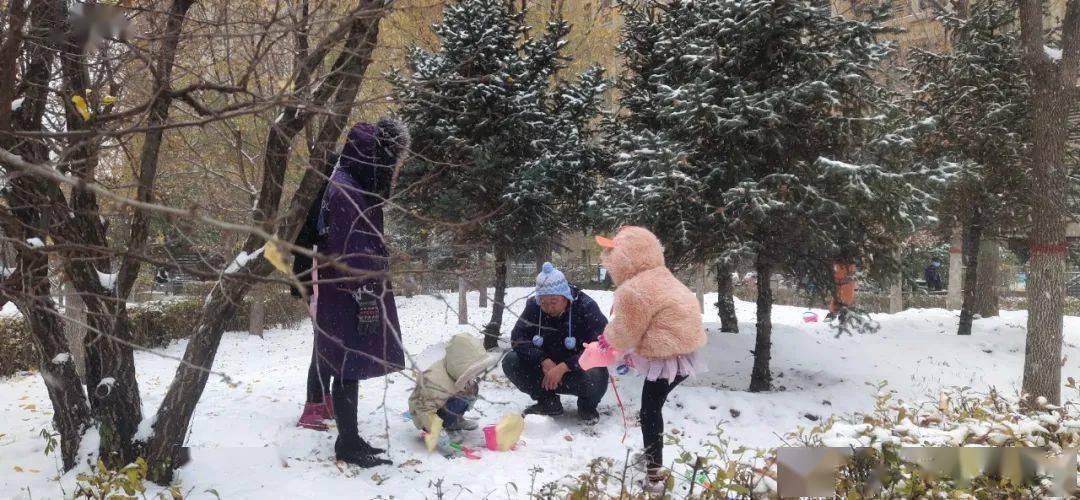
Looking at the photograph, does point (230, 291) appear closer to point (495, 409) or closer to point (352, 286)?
→ point (352, 286)

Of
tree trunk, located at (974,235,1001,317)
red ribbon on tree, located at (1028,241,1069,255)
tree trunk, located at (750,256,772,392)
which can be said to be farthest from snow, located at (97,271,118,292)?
tree trunk, located at (974,235,1001,317)

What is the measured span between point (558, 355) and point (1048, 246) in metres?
5.24

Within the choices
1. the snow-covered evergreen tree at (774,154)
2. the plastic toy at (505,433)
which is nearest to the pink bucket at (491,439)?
the plastic toy at (505,433)

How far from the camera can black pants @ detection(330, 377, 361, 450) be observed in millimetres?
3680

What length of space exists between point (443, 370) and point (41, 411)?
3.46 m

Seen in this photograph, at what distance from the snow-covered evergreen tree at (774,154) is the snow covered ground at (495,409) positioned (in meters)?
1.03

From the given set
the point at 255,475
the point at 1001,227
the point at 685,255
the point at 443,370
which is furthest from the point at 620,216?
the point at 1001,227

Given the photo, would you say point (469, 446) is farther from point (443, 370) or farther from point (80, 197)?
point (80, 197)

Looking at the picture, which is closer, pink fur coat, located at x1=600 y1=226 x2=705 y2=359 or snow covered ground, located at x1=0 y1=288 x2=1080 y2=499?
snow covered ground, located at x1=0 y1=288 x2=1080 y2=499

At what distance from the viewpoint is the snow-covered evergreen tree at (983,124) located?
27.8 ft

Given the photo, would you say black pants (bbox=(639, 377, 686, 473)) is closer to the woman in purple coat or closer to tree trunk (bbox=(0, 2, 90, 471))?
→ the woman in purple coat

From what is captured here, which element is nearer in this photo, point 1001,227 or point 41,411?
point 41,411

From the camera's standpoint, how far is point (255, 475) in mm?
3486

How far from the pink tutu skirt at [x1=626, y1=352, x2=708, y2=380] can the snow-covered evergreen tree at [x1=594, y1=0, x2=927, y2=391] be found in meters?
2.28
